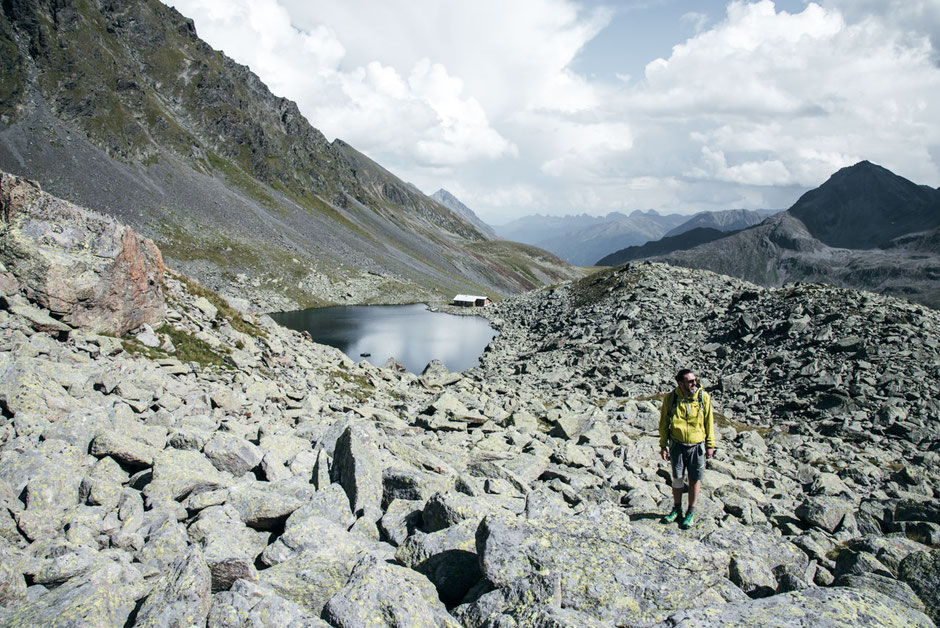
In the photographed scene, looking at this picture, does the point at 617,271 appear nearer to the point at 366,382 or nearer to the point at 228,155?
the point at 366,382

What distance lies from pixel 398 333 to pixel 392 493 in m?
70.2

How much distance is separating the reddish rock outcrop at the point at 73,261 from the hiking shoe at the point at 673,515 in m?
19.4

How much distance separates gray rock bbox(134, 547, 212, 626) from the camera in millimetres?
5297

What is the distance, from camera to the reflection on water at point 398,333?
6134 centimetres

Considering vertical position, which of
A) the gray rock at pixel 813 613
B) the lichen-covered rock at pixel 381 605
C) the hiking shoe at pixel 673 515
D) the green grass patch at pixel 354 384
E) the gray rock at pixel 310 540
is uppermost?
the gray rock at pixel 813 613

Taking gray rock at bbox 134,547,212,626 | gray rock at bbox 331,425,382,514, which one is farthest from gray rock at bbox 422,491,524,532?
gray rock at bbox 134,547,212,626

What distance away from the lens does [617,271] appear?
73.7 metres

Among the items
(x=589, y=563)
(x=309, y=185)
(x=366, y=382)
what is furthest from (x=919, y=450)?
(x=309, y=185)

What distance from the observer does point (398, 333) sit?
79250 millimetres

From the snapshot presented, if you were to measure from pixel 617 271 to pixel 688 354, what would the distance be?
3506cm

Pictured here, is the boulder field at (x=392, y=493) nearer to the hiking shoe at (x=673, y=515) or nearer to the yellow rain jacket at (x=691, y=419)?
the hiking shoe at (x=673, y=515)

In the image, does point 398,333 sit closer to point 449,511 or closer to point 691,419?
point 691,419

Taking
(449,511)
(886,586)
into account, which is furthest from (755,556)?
(449,511)

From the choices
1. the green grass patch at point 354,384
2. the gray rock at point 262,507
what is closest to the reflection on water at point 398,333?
the green grass patch at point 354,384
